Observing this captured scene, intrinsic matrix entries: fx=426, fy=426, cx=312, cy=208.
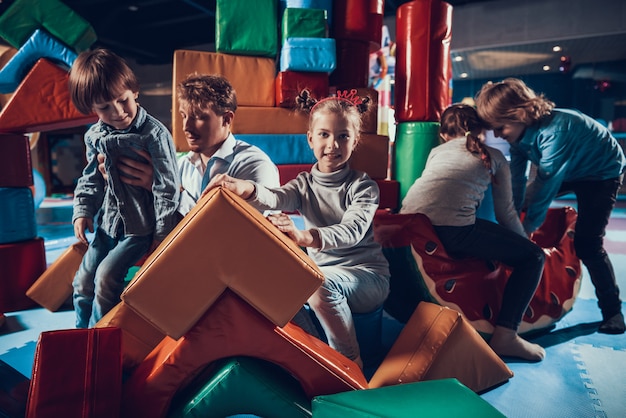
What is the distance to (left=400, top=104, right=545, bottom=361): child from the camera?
5.92 feet

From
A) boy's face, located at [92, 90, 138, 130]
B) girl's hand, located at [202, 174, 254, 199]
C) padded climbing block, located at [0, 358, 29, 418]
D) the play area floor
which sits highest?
boy's face, located at [92, 90, 138, 130]

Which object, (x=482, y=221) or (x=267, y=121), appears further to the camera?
(x=267, y=121)

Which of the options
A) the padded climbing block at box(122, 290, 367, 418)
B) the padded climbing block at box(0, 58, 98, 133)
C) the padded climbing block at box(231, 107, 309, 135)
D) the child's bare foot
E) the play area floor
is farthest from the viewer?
the padded climbing block at box(231, 107, 309, 135)

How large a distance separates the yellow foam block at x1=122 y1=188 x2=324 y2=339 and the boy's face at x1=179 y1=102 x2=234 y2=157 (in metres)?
0.63

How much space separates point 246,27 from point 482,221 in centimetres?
175

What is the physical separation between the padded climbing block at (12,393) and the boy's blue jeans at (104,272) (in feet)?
1.03

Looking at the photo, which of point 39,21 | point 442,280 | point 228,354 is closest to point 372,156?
point 442,280

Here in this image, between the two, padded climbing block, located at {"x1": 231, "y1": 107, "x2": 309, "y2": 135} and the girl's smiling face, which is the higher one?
padded climbing block, located at {"x1": 231, "y1": 107, "x2": 309, "y2": 135}

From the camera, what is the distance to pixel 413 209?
1999mm

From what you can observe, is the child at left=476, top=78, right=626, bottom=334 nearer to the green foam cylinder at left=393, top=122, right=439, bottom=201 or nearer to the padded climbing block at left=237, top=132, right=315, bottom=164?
the green foam cylinder at left=393, top=122, right=439, bottom=201

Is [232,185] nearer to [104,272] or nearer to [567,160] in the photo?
[104,272]

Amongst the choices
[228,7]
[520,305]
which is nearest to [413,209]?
[520,305]

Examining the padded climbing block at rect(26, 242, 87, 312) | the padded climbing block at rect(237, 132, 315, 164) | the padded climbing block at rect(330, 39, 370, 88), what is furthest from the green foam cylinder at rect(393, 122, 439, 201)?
the padded climbing block at rect(26, 242, 87, 312)

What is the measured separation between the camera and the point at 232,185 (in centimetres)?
133
